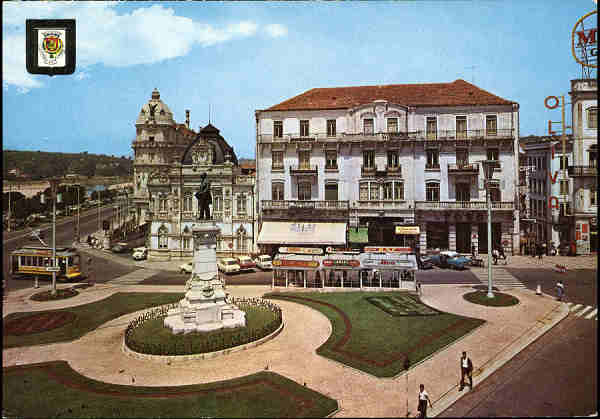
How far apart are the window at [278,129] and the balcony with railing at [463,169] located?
60.1 ft

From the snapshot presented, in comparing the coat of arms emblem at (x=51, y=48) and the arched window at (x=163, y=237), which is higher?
the coat of arms emblem at (x=51, y=48)

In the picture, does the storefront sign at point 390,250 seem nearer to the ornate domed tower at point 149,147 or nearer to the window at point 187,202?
the window at point 187,202

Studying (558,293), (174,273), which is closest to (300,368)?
(558,293)

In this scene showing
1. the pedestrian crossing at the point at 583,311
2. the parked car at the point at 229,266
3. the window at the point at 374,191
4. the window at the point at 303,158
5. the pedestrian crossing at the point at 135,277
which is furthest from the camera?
the window at the point at 303,158

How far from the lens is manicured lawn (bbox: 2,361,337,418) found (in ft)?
44.5

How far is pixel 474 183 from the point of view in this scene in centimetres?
4244

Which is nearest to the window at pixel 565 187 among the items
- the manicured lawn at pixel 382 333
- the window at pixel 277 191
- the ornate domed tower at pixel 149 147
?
the manicured lawn at pixel 382 333

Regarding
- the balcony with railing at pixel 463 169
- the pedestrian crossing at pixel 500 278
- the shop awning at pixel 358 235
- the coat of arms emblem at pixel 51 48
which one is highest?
the coat of arms emblem at pixel 51 48

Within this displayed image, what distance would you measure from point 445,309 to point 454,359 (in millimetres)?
7465

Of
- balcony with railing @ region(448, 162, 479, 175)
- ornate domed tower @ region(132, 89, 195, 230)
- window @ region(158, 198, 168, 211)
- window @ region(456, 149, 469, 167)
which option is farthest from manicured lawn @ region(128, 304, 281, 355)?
ornate domed tower @ region(132, 89, 195, 230)

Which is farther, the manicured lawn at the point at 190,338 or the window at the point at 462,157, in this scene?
the window at the point at 462,157

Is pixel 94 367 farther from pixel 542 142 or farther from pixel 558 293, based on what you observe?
pixel 542 142

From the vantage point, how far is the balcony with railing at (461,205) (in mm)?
41375

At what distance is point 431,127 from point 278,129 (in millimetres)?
16336
